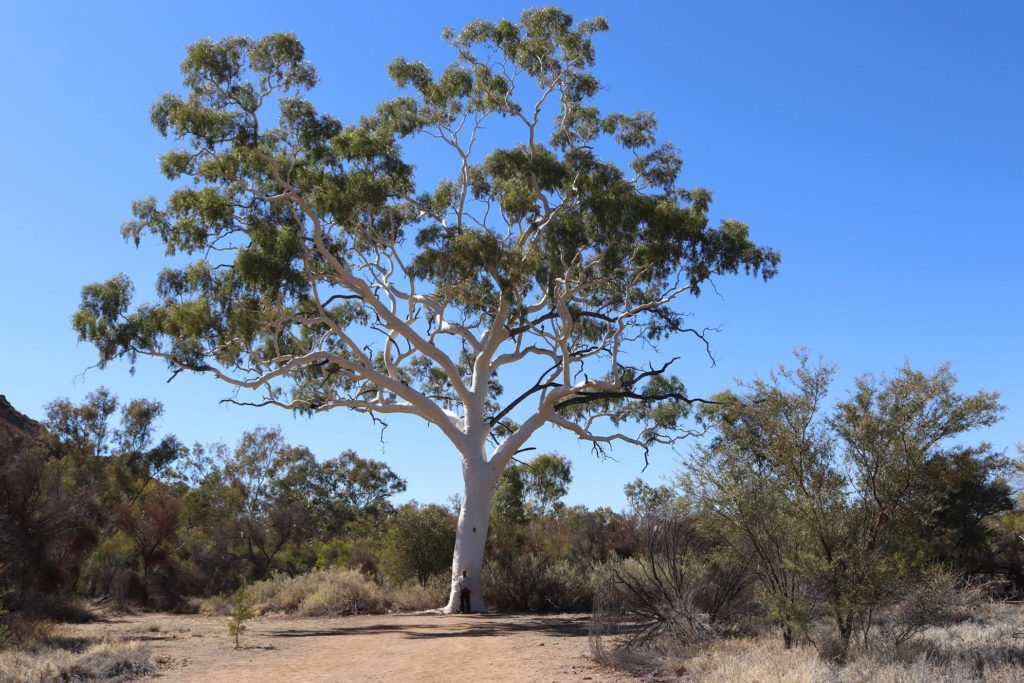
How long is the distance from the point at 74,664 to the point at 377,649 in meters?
4.71

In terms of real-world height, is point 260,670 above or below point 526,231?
below

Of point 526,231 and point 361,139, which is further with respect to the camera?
point 526,231

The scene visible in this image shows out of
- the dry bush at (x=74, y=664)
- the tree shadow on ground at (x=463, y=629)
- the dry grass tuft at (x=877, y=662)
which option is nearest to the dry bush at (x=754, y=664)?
the dry grass tuft at (x=877, y=662)

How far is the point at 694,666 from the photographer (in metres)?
10.8

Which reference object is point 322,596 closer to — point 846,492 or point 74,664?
point 74,664

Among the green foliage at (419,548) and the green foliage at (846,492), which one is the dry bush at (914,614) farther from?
the green foliage at (419,548)

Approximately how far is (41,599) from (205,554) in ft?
42.8

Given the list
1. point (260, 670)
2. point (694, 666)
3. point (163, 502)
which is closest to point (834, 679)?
point (694, 666)

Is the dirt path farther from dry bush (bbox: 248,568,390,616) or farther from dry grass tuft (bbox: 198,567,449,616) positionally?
dry grass tuft (bbox: 198,567,449,616)

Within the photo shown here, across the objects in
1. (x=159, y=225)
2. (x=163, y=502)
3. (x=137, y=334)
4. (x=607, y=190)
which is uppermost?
(x=607, y=190)

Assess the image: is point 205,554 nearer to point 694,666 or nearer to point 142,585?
point 142,585

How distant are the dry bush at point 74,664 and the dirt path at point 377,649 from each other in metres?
0.38

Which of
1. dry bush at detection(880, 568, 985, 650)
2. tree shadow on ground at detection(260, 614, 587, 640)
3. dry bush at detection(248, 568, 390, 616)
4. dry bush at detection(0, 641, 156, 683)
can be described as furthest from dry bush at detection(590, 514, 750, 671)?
dry bush at detection(248, 568, 390, 616)

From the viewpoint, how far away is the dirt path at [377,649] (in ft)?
38.1
